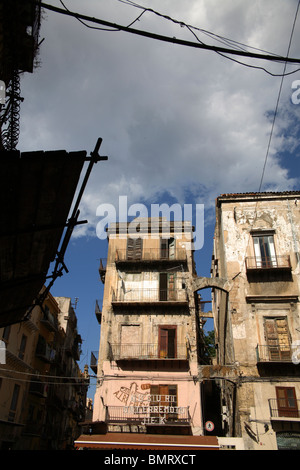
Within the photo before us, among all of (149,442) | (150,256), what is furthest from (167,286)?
(149,442)

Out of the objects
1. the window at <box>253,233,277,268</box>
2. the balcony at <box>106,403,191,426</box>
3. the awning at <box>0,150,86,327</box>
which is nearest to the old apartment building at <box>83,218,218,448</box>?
the balcony at <box>106,403,191,426</box>

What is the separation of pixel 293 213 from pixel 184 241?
337 inches

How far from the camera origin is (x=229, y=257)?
24.8 m

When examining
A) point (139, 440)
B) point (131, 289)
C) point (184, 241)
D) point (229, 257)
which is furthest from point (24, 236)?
point (184, 241)

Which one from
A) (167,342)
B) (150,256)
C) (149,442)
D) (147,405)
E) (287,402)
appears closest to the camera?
(149,442)

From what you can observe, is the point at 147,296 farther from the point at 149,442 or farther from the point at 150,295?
the point at 149,442

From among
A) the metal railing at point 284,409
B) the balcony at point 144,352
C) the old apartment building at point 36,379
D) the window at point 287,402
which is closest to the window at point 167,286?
the balcony at point 144,352

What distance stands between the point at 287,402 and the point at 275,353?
264 centimetres

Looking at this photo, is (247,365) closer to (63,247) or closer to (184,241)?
(184,241)

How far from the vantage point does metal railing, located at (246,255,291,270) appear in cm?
2367

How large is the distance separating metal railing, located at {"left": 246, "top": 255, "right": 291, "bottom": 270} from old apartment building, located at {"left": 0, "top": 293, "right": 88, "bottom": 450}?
13.8 meters

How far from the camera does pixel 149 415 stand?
74.7 feet

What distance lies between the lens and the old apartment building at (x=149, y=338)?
22.6 meters

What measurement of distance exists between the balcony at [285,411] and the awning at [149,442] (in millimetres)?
3540
